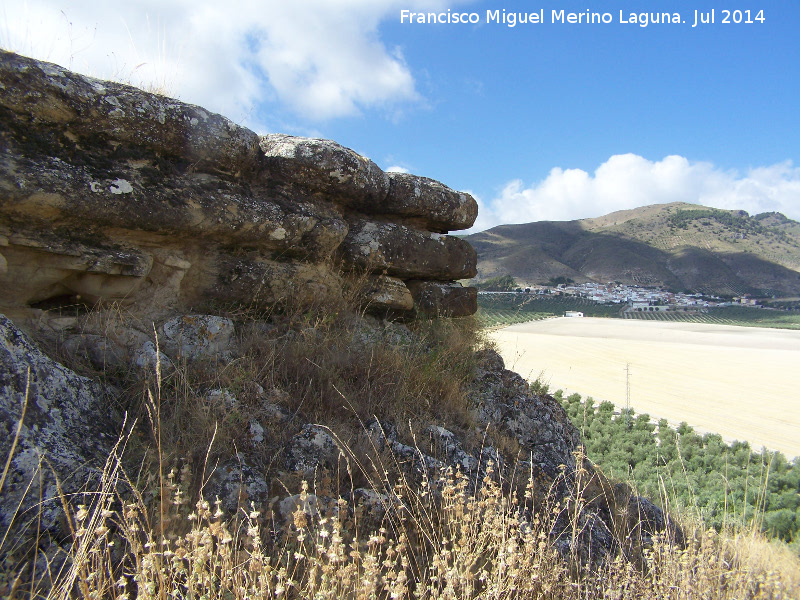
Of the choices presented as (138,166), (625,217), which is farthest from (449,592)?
(625,217)

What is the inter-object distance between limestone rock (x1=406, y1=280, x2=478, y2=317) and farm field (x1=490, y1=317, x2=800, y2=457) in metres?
0.98

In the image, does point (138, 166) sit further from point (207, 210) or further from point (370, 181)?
point (370, 181)

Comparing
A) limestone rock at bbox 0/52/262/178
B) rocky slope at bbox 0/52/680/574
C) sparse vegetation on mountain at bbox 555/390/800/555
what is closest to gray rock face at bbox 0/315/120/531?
rocky slope at bbox 0/52/680/574

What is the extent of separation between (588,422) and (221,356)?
12570 millimetres

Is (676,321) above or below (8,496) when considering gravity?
below

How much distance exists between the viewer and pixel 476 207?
6.78 meters

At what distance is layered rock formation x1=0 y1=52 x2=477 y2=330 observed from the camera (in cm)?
348

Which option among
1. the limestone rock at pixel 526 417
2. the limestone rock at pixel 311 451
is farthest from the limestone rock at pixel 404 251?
A: the limestone rock at pixel 311 451

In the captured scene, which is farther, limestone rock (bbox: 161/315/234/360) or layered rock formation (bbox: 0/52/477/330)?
limestone rock (bbox: 161/315/234/360)

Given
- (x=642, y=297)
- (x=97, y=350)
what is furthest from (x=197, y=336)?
(x=642, y=297)

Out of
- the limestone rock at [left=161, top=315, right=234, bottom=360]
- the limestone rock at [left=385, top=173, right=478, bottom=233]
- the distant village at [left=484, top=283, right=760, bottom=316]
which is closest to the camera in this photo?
the limestone rock at [left=161, top=315, right=234, bottom=360]

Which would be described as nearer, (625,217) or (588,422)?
(588,422)

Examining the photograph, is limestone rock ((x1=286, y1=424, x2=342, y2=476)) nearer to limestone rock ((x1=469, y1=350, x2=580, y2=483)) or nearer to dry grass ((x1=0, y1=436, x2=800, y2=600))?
dry grass ((x1=0, y1=436, x2=800, y2=600))

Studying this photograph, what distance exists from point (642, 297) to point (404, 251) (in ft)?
357
